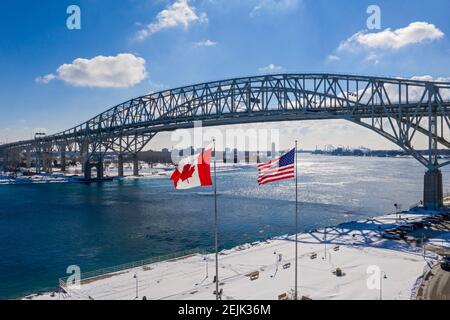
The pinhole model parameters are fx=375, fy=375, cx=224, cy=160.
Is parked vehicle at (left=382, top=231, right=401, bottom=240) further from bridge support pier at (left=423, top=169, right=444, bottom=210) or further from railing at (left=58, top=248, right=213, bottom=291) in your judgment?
bridge support pier at (left=423, top=169, right=444, bottom=210)

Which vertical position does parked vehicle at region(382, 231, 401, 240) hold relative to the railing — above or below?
above

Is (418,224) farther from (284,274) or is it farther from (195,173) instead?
(195,173)

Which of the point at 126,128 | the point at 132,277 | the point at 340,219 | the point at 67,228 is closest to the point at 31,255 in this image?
the point at 67,228

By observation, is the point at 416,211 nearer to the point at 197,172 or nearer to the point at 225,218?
the point at 225,218

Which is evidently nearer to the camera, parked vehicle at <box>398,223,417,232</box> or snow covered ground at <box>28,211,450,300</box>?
snow covered ground at <box>28,211,450,300</box>

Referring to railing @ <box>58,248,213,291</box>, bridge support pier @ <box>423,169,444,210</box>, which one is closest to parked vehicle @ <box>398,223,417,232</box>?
bridge support pier @ <box>423,169,444,210</box>

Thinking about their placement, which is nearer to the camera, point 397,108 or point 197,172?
point 197,172

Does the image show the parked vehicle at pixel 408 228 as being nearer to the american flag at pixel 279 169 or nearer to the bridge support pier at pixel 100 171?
the american flag at pixel 279 169
